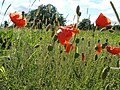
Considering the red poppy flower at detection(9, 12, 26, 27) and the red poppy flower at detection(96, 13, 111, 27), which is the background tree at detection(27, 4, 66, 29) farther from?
the red poppy flower at detection(96, 13, 111, 27)

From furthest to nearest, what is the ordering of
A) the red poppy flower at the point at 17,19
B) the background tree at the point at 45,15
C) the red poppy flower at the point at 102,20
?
the background tree at the point at 45,15 → the red poppy flower at the point at 17,19 → the red poppy flower at the point at 102,20

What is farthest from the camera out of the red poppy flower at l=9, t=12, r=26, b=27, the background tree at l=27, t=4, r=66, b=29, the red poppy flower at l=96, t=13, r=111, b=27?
the background tree at l=27, t=4, r=66, b=29

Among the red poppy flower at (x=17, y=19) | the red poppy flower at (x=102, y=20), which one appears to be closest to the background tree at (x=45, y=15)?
the red poppy flower at (x=17, y=19)

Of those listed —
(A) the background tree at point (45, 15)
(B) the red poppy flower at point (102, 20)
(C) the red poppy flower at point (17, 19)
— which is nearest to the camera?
(B) the red poppy flower at point (102, 20)

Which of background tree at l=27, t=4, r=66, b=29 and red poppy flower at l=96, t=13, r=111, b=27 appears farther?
background tree at l=27, t=4, r=66, b=29

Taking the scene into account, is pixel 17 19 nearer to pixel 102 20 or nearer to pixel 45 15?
pixel 102 20

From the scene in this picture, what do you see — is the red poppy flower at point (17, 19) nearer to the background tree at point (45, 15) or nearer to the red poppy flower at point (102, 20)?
the background tree at point (45, 15)

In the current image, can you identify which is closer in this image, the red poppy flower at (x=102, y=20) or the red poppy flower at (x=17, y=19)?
the red poppy flower at (x=102, y=20)

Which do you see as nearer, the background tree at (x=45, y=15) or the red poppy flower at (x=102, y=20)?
the red poppy flower at (x=102, y=20)

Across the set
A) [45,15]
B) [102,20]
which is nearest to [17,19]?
[102,20]

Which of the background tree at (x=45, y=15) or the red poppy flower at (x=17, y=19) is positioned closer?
the red poppy flower at (x=17, y=19)

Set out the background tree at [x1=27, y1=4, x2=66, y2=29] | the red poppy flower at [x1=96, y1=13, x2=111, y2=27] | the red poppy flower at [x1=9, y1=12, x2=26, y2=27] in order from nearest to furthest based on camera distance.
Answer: the red poppy flower at [x1=96, y1=13, x2=111, y2=27] → the red poppy flower at [x1=9, y1=12, x2=26, y2=27] → the background tree at [x1=27, y1=4, x2=66, y2=29]

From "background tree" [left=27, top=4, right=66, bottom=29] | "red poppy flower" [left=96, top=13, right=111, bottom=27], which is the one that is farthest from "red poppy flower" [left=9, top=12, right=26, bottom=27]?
"red poppy flower" [left=96, top=13, right=111, bottom=27]

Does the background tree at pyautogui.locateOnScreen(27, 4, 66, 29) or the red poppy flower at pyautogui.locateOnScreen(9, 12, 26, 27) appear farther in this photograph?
the background tree at pyautogui.locateOnScreen(27, 4, 66, 29)
